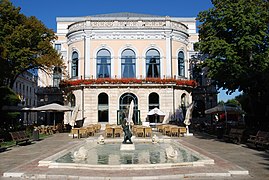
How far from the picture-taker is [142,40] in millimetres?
34750

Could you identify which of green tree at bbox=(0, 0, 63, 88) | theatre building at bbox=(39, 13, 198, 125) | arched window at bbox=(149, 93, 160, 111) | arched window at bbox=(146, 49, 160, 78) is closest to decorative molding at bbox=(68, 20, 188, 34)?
theatre building at bbox=(39, 13, 198, 125)

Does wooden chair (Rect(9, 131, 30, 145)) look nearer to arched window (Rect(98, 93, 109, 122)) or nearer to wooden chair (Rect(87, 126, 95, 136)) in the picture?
wooden chair (Rect(87, 126, 95, 136))

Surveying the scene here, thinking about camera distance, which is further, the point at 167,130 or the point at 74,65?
the point at 74,65

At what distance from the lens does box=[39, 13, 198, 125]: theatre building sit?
32844 millimetres

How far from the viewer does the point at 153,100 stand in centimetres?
3369

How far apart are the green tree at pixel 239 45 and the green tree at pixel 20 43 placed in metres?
14.3

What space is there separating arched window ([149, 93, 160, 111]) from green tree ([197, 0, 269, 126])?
38.7 ft

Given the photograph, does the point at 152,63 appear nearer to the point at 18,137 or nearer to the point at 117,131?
the point at 117,131

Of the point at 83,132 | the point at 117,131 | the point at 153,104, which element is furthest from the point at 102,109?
the point at 83,132

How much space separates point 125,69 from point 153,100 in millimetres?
4849

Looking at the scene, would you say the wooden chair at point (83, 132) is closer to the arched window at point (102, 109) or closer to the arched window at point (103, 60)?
the arched window at point (102, 109)

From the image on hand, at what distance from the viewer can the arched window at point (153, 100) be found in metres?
33.4

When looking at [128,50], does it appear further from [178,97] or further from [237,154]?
[237,154]

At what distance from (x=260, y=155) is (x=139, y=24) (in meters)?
24.2
